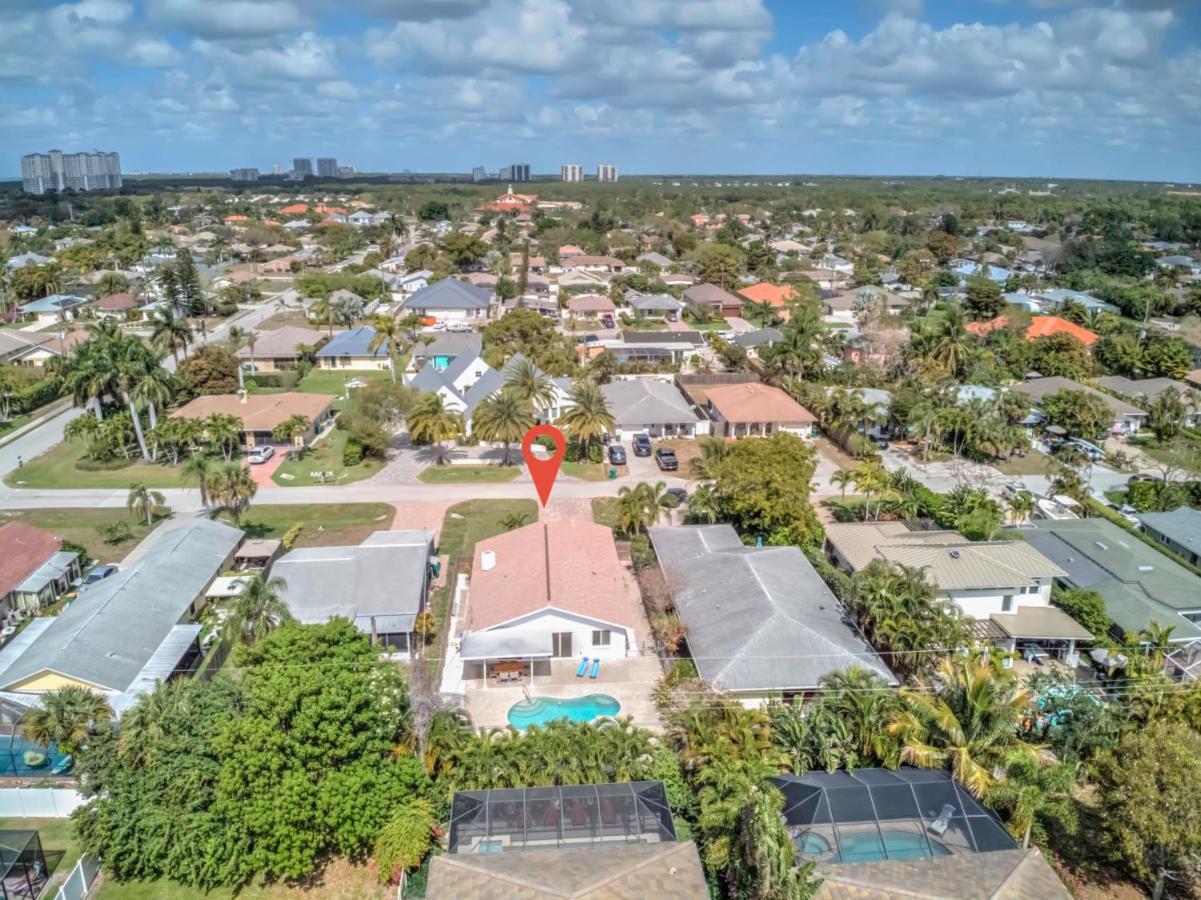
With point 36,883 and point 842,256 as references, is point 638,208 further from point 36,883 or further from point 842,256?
point 36,883

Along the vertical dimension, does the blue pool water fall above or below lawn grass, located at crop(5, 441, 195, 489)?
below

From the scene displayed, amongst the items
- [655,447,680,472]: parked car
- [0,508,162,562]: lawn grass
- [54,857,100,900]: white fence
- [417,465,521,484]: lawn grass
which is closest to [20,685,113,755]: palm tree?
[54,857,100,900]: white fence

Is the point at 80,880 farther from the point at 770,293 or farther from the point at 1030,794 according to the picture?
the point at 770,293

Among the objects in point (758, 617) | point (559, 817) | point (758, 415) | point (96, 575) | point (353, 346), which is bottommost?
point (96, 575)

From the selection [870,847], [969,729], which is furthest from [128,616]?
[969,729]

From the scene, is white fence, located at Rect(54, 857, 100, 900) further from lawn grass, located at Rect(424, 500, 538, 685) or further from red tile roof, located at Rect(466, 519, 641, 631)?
lawn grass, located at Rect(424, 500, 538, 685)

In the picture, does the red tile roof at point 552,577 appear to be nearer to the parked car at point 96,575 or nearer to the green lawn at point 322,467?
the green lawn at point 322,467

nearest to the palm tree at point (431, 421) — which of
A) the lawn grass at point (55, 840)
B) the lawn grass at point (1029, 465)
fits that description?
the lawn grass at point (55, 840)
